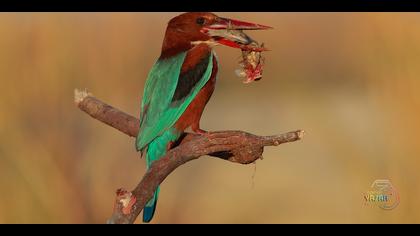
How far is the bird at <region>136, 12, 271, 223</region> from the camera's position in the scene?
2.29m

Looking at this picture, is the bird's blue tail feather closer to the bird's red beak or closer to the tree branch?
the tree branch

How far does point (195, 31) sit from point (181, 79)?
6.3 inches

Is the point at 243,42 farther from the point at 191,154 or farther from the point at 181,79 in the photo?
the point at 191,154

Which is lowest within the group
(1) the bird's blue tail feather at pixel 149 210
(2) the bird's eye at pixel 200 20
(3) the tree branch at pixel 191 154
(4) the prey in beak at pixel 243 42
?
(1) the bird's blue tail feather at pixel 149 210

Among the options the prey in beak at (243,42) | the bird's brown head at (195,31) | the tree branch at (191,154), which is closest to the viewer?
the tree branch at (191,154)

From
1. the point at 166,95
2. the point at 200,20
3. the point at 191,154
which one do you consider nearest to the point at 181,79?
the point at 166,95

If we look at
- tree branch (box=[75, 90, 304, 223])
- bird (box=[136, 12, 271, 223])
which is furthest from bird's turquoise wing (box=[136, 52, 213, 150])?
tree branch (box=[75, 90, 304, 223])

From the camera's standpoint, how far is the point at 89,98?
2557mm

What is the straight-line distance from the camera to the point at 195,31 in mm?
2385

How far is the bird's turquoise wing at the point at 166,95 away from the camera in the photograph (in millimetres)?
2279

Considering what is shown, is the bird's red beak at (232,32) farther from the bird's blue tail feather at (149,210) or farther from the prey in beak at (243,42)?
the bird's blue tail feather at (149,210)

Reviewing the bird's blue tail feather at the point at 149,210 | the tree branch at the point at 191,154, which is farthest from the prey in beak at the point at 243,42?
the bird's blue tail feather at the point at 149,210

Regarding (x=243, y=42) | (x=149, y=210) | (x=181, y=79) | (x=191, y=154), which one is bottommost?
(x=149, y=210)

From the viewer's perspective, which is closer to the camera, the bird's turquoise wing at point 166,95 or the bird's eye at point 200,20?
the bird's turquoise wing at point 166,95
